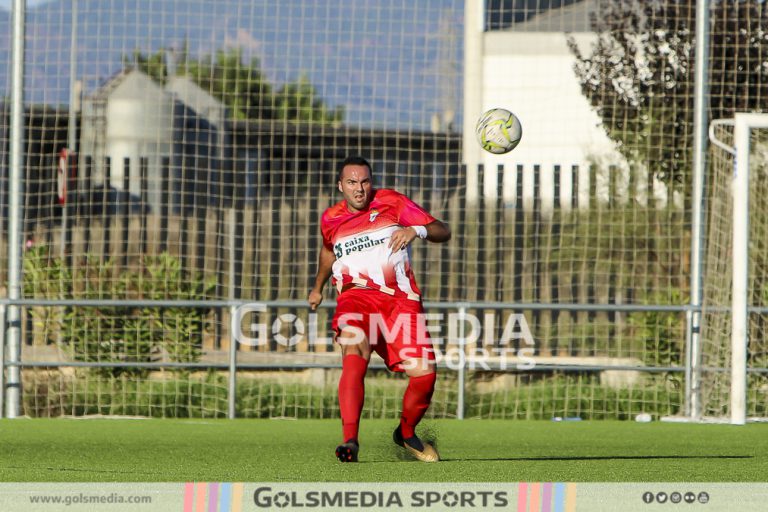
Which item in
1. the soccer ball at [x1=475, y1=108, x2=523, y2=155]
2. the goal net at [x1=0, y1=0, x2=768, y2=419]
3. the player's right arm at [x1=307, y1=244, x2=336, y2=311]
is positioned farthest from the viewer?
the goal net at [x1=0, y1=0, x2=768, y2=419]

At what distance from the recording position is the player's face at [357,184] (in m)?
6.92

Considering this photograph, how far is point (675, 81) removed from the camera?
1302cm

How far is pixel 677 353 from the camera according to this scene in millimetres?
12734

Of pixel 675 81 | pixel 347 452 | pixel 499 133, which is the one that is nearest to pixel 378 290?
pixel 347 452

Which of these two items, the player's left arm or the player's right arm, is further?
the player's right arm

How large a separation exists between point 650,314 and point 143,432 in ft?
18.3

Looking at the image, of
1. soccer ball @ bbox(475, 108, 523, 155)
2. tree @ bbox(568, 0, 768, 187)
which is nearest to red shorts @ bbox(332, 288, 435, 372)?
soccer ball @ bbox(475, 108, 523, 155)

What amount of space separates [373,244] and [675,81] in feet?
22.7
